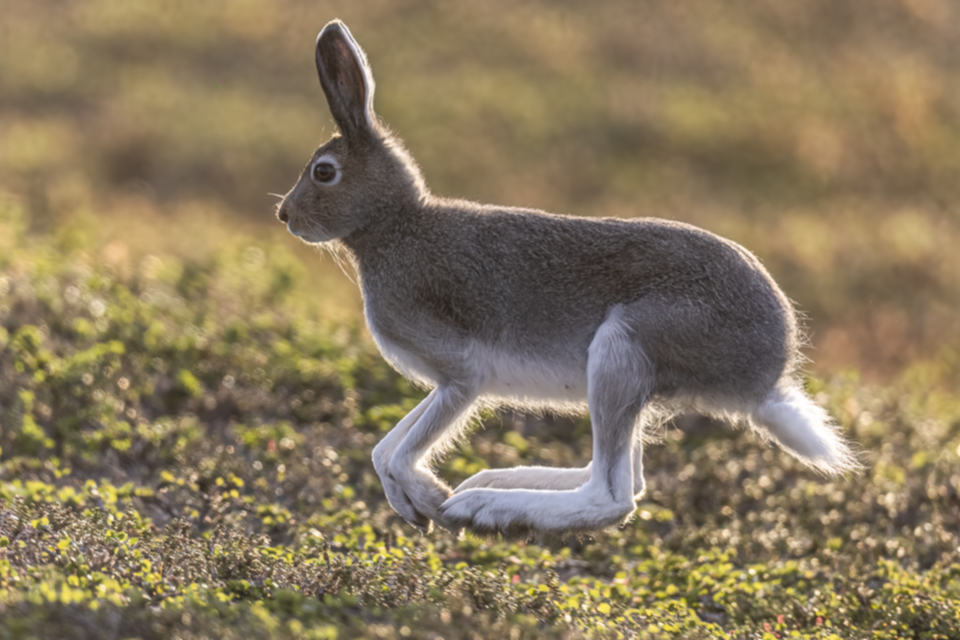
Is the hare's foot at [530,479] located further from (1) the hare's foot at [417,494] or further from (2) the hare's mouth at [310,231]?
(2) the hare's mouth at [310,231]

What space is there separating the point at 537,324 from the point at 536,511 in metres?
0.95

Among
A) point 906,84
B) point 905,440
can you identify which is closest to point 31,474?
point 905,440

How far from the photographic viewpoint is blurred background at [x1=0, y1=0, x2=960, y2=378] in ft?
50.7

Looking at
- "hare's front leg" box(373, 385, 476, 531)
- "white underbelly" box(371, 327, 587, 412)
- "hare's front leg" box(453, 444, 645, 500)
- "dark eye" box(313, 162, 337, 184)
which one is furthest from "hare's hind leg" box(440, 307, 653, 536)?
"dark eye" box(313, 162, 337, 184)

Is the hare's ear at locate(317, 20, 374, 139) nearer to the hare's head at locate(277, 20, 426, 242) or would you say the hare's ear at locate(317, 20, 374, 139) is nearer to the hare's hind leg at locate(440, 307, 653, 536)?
the hare's head at locate(277, 20, 426, 242)

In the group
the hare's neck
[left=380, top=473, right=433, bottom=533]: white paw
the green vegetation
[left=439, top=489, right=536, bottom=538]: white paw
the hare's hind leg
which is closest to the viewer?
the hare's hind leg

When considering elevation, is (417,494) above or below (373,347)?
above

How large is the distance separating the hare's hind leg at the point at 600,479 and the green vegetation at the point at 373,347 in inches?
17.5

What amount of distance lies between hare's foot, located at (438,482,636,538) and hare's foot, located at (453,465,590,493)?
0.37 m

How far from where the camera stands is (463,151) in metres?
18.7

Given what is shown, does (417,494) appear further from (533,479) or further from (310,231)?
(310,231)

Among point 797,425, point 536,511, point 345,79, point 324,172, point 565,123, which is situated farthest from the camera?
point 565,123

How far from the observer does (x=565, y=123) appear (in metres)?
20.3

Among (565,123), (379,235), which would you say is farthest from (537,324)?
(565,123)
